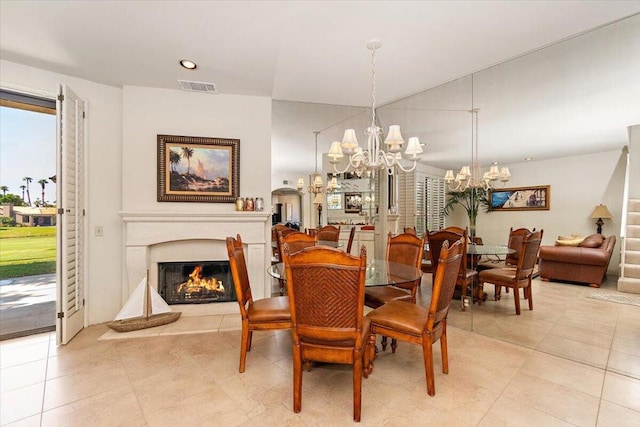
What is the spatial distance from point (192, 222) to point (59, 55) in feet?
6.55

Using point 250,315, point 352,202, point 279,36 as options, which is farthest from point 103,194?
point 352,202

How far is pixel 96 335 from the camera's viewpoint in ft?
9.55

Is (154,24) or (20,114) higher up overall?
(154,24)

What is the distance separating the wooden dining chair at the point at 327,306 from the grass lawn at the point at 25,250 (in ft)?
12.0

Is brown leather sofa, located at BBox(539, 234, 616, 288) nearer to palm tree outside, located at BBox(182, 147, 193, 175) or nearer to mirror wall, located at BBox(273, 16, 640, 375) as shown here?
mirror wall, located at BBox(273, 16, 640, 375)

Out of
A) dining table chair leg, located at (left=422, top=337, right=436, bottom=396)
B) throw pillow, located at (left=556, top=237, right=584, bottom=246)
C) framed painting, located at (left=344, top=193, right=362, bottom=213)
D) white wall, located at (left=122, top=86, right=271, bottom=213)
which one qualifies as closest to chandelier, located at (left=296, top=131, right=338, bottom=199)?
framed painting, located at (left=344, top=193, right=362, bottom=213)

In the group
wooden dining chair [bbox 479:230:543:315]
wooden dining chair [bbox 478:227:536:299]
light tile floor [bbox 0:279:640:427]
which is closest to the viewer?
light tile floor [bbox 0:279:640:427]

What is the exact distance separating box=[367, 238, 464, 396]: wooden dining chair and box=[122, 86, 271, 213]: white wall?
7.40 feet

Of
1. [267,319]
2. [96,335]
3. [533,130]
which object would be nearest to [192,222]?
[96,335]

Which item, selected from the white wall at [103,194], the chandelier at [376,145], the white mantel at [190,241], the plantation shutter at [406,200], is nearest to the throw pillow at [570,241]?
the plantation shutter at [406,200]

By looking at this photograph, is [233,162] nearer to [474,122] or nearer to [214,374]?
[214,374]

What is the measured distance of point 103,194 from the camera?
129 inches

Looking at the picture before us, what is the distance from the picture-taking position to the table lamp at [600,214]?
102 inches

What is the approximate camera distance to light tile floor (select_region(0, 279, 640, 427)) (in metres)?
1.73
